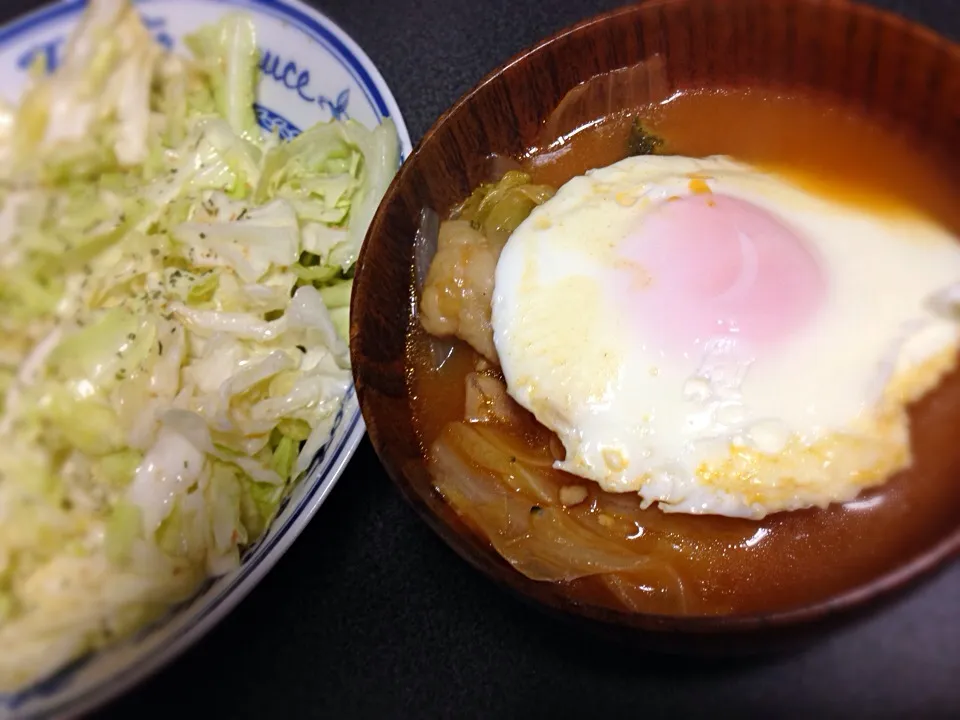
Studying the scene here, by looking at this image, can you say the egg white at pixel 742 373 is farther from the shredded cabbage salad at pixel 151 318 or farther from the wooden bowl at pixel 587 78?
the shredded cabbage salad at pixel 151 318

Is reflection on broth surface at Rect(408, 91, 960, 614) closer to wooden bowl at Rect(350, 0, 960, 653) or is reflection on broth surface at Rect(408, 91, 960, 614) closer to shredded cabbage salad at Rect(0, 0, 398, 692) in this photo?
wooden bowl at Rect(350, 0, 960, 653)

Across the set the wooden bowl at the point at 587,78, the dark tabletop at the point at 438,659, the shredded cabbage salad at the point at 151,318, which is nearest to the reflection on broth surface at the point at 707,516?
the wooden bowl at the point at 587,78

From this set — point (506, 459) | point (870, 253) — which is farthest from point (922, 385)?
point (506, 459)

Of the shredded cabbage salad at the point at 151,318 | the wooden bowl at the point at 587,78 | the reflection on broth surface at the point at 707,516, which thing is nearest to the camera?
the reflection on broth surface at the point at 707,516

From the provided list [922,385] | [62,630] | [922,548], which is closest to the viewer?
[922,548]

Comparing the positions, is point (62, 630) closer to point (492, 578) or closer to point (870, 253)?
point (492, 578)

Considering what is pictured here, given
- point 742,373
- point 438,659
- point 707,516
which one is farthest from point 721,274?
point 438,659

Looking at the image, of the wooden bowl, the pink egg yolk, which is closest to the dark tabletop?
the wooden bowl

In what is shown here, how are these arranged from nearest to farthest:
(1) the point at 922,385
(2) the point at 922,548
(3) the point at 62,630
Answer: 1. (2) the point at 922,548
2. (1) the point at 922,385
3. (3) the point at 62,630

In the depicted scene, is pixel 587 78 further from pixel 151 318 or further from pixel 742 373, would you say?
pixel 151 318
